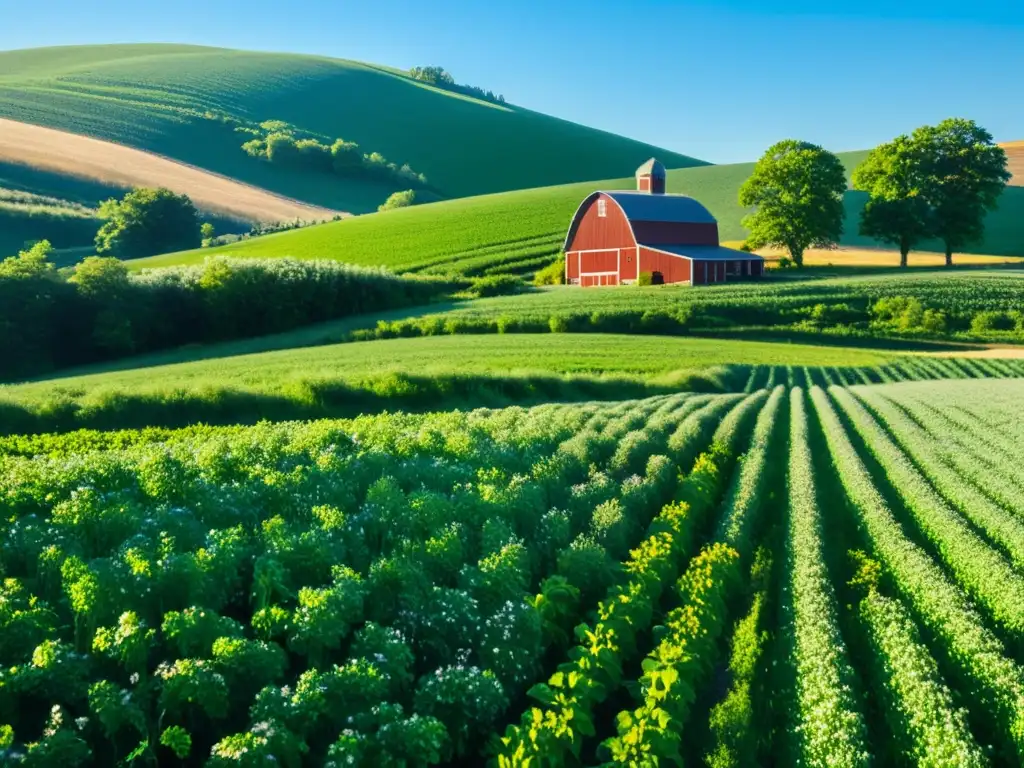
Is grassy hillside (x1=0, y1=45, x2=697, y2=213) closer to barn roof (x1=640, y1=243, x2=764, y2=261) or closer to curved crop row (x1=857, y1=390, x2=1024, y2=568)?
barn roof (x1=640, y1=243, x2=764, y2=261)

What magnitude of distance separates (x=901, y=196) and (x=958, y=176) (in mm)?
5277

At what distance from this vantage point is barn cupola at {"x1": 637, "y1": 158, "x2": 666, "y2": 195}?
282 ft

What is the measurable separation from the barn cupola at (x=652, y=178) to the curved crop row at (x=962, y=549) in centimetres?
6972

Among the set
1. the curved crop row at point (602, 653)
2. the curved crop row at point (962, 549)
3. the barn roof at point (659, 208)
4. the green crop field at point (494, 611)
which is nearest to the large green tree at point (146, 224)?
the barn roof at point (659, 208)

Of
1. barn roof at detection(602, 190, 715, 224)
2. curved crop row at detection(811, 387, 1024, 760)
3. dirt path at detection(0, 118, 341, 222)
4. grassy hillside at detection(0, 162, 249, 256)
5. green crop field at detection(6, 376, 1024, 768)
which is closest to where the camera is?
green crop field at detection(6, 376, 1024, 768)

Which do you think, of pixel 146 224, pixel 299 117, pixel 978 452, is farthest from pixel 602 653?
pixel 299 117

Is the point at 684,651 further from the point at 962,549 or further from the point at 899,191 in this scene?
the point at 899,191

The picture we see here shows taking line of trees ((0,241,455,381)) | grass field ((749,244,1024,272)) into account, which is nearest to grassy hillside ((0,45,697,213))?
grass field ((749,244,1024,272))

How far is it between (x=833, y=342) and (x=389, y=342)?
1064 inches

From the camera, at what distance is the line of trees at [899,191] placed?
244 ft

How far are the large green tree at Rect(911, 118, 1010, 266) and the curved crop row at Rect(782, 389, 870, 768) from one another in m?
70.3

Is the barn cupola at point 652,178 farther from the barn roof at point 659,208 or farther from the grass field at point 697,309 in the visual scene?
the grass field at point 697,309

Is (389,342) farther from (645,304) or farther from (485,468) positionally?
(485,468)

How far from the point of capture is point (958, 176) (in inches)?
2965
